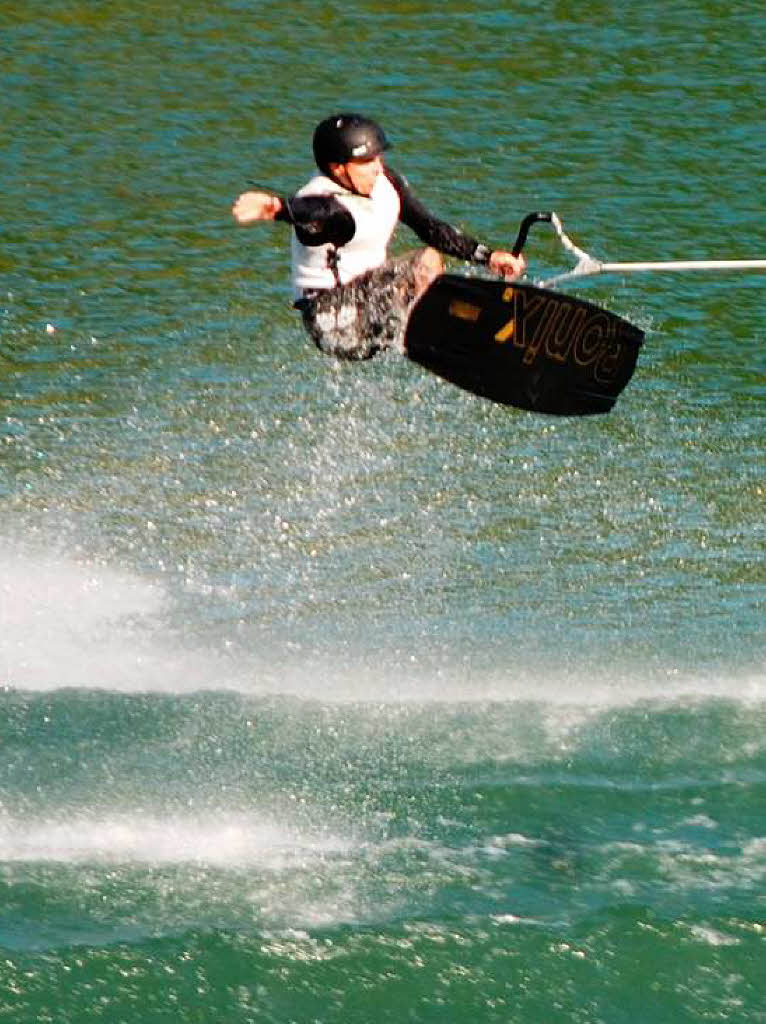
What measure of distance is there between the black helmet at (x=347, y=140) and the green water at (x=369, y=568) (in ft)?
10.2

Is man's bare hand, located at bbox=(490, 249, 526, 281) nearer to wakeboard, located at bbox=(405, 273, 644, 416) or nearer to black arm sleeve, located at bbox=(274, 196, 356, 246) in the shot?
wakeboard, located at bbox=(405, 273, 644, 416)

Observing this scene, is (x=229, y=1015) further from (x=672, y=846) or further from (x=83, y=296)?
(x=83, y=296)

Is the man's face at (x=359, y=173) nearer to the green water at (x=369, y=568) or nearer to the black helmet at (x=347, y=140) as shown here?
the black helmet at (x=347, y=140)

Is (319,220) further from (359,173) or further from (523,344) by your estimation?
(523,344)

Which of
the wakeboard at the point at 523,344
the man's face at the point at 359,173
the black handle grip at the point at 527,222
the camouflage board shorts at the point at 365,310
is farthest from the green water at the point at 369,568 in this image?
the man's face at the point at 359,173

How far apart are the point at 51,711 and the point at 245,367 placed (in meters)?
4.32

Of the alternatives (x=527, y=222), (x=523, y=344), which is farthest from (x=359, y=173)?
(x=523, y=344)

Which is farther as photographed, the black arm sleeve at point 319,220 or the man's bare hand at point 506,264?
the man's bare hand at point 506,264

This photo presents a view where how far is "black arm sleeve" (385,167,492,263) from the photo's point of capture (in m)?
10.5

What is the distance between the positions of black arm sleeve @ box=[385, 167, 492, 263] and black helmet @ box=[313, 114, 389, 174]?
1.55 feet

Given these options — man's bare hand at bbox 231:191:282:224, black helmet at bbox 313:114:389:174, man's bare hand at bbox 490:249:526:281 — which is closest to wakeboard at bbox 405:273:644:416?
man's bare hand at bbox 490:249:526:281

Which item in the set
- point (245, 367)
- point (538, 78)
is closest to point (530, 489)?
point (245, 367)

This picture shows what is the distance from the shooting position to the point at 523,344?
1062cm

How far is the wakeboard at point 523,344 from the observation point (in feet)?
34.4
